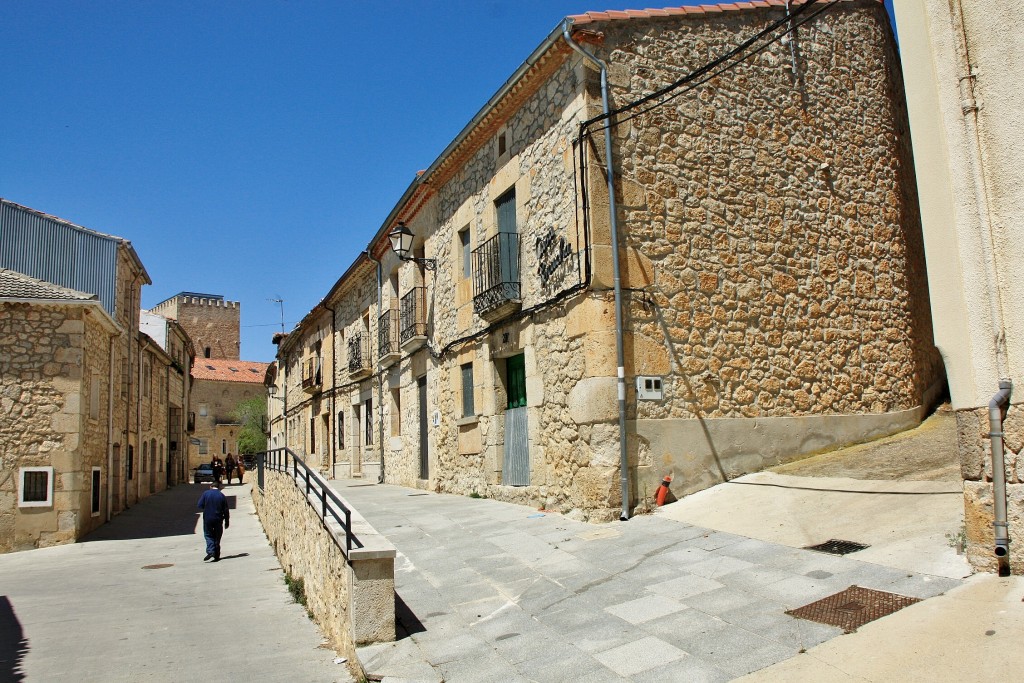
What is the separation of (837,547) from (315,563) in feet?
15.9

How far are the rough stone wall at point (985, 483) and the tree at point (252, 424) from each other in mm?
46475

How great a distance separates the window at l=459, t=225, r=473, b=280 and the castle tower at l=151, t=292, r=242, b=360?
187ft

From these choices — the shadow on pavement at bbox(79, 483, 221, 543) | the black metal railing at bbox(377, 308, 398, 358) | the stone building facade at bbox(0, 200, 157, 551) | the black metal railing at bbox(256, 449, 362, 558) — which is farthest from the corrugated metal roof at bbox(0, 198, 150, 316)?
the black metal railing at bbox(256, 449, 362, 558)

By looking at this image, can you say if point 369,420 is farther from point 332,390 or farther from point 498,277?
point 498,277

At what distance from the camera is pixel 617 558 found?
22.1 feet

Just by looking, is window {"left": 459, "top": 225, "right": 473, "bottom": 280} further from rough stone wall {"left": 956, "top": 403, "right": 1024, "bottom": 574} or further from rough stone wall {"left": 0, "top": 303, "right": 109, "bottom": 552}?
rough stone wall {"left": 956, "top": 403, "right": 1024, "bottom": 574}

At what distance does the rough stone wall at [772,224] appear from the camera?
894 cm

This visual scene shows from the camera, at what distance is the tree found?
49.4m

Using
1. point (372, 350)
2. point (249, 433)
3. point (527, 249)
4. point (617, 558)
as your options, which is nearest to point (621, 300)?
point (527, 249)

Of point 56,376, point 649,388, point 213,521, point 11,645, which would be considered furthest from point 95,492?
point 649,388

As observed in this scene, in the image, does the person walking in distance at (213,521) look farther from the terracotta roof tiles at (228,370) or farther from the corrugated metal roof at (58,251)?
the terracotta roof tiles at (228,370)

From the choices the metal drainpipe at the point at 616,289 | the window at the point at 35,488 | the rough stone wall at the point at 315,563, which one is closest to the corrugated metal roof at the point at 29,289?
the window at the point at 35,488

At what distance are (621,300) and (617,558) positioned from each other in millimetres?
2996

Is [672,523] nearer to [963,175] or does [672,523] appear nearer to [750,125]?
[963,175]
